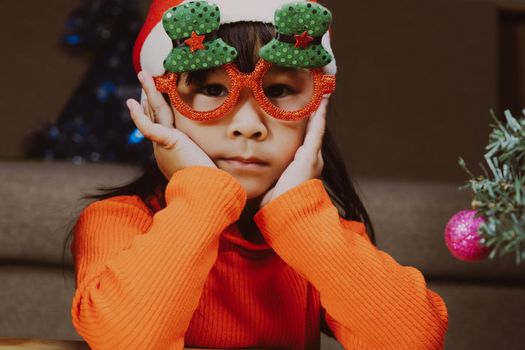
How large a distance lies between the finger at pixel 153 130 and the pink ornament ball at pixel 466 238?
1.32ft

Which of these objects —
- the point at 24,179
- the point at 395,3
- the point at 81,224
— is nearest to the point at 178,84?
the point at 81,224

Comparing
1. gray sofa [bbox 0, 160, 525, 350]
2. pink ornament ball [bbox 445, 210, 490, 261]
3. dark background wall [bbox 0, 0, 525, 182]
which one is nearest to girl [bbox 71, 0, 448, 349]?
pink ornament ball [bbox 445, 210, 490, 261]

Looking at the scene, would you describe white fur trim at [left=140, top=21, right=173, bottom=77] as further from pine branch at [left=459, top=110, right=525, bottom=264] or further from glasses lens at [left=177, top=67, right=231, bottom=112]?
pine branch at [left=459, top=110, right=525, bottom=264]

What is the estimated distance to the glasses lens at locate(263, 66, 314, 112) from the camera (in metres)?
0.89

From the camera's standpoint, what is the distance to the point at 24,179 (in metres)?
1.50

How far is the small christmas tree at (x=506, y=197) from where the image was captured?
20.1 inches

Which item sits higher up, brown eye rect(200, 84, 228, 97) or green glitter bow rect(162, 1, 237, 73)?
green glitter bow rect(162, 1, 237, 73)

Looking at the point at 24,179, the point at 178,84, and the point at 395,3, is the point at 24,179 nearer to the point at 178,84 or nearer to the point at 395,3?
the point at 178,84

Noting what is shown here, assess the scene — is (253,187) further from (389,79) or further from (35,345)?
(389,79)

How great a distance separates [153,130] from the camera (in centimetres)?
90

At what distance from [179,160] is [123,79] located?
1.31m

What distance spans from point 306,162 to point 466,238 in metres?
0.34

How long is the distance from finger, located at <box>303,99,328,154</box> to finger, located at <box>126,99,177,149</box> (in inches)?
7.0

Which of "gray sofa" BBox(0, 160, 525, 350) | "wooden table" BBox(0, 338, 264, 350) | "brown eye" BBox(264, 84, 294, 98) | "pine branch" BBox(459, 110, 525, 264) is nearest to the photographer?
"pine branch" BBox(459, 110, 525, 264)
